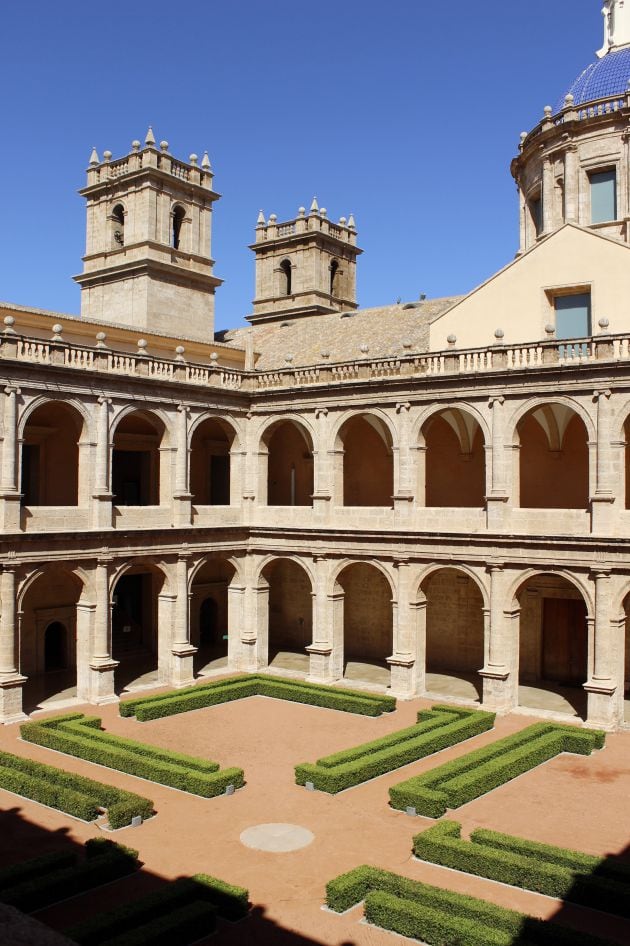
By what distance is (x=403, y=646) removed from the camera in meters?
32.6

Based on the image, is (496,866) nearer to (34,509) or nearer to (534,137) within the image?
(34,509)

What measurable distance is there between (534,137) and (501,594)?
2150cm

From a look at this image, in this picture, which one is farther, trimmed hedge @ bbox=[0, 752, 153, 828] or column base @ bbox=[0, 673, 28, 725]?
column base @ bbox=[0, 673, 28, 725]

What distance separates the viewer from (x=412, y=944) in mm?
14836

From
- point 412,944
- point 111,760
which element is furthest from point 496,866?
point 111,760

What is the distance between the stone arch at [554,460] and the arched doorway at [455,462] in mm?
2023

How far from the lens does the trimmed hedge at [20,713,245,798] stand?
21.8 meters

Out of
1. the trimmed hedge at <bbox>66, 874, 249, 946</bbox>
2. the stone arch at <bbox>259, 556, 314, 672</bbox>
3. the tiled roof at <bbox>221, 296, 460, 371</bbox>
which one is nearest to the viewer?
the trimmed hedge at <bbox>66, 874, 249, 946</bbox>

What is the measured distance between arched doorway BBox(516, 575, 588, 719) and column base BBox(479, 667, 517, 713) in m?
3.46

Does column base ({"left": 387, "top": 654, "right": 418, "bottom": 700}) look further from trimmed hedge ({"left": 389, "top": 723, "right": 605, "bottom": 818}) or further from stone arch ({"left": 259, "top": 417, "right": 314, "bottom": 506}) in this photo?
stone arch ({"left": 259, "top": 417, "right": 314, "bottom": 506})

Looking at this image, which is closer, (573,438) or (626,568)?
(626,568)

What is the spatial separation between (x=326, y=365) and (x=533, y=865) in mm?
21783

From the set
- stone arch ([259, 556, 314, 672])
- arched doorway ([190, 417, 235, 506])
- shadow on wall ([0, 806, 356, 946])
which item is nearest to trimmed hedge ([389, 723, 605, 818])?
shadow on wall ([0, 806, 356, 946])

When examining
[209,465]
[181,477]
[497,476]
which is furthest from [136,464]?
[497,476]
